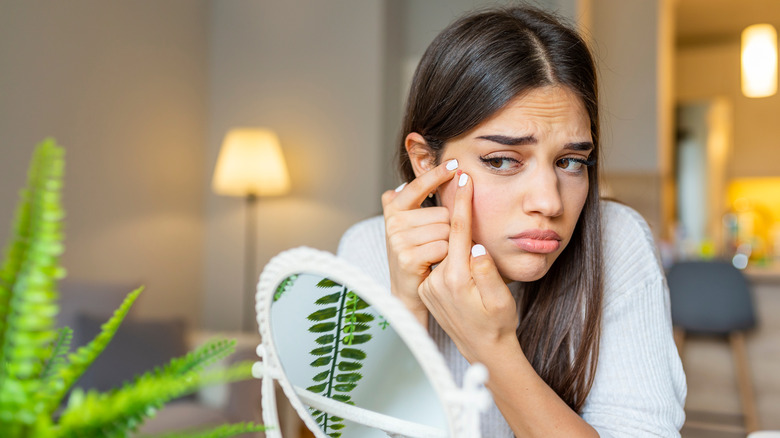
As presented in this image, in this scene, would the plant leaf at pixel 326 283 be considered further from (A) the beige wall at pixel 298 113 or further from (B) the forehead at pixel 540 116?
(A) the beige wall at pixel 298 113

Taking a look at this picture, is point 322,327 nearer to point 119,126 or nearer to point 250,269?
point 119,126

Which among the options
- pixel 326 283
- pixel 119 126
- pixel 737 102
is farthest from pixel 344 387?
pixel 737 102

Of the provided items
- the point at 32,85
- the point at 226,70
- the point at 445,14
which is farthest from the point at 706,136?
the point at 32,85

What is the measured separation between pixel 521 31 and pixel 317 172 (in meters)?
2.82

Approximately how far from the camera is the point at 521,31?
0.89 metres

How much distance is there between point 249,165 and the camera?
3.39m

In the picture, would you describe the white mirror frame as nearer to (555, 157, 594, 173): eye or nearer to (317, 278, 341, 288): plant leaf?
(317, 278, 341, 288): plant leaf

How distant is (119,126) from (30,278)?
3102 mm

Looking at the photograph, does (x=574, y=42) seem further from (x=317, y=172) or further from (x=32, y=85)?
(x=317, y=172)

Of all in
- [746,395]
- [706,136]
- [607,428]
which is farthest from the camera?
[706,136]

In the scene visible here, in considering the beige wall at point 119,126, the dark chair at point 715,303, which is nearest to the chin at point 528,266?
the dark chair at point 715,303

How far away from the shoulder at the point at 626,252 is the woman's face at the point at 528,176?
16 centimetres

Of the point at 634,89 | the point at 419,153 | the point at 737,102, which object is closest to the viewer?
the point at 419,153

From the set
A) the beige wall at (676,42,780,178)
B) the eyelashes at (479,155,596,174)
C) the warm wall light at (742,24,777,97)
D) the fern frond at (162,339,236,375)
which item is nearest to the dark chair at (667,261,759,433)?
the warm wall light at (742,24,777,97)
